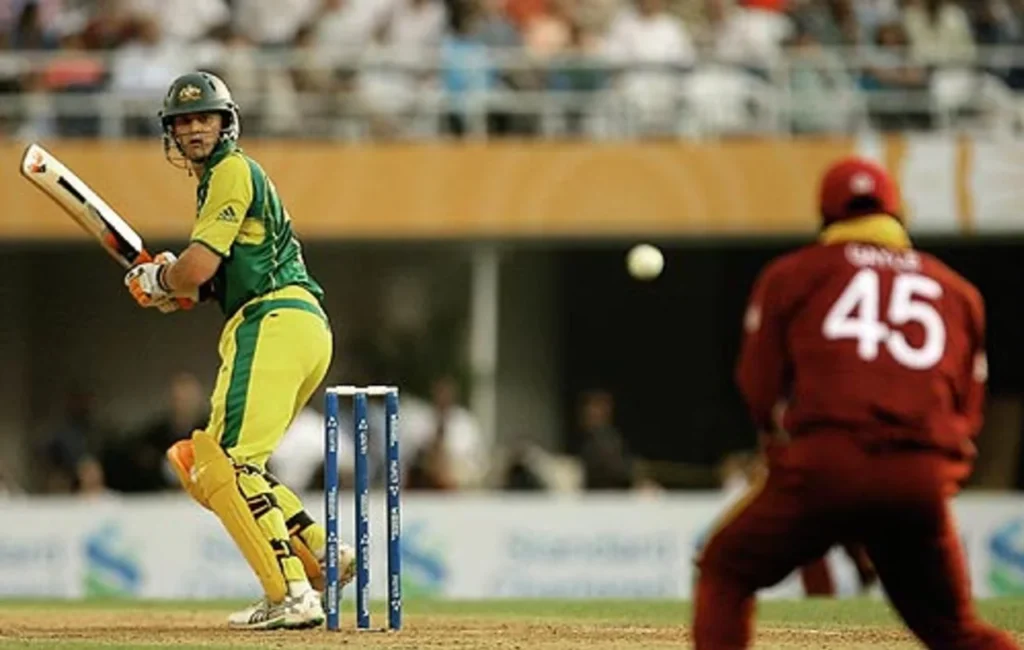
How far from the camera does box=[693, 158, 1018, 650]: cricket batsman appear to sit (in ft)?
22.4

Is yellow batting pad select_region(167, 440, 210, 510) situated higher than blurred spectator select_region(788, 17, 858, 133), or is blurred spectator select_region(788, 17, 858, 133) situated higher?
blurred spectator select_region(788, 17, 858, 133)

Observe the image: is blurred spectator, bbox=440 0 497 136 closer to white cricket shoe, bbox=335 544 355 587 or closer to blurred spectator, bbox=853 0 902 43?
blurred spectator, bbox=853 0 902 43

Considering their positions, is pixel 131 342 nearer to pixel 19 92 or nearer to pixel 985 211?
pixel 19 92

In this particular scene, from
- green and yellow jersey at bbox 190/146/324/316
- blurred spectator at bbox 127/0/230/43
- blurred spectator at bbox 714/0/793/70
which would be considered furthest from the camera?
blurred spectator at bbox 127/0/230/43

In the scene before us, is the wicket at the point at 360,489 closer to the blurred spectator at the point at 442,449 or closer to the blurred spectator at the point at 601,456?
the blurred spectator at the point at 442,449

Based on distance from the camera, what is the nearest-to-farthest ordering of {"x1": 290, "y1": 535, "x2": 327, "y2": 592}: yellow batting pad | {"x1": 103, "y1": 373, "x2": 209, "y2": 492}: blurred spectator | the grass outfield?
the grass outfield, {"x1": 290, "y1": 535, "x2": 327, "y2": 592}: yellow batting pad, {"x1": 103, "y1": 373, "x2": 209, "y2": 492}: blurred spectator

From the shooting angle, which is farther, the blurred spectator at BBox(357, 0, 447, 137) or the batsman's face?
the blurred spectator at BBox(357, 0, 447, 137)

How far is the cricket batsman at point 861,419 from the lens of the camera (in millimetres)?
6816

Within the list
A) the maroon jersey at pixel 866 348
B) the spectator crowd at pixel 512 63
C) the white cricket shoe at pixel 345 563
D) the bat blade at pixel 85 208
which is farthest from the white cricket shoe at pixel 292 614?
the spectator crowd at pixel 512 63

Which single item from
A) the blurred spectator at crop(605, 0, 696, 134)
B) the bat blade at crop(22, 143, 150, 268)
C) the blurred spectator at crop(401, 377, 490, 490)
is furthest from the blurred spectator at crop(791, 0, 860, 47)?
the bat blade at crop(22, 143, 150, 268)

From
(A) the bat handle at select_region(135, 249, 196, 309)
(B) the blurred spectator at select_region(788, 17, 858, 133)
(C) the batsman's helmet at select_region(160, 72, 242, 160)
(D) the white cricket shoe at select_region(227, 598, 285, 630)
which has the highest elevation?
(B) the blurred spectator at select_region(788, 17, 858, 133)

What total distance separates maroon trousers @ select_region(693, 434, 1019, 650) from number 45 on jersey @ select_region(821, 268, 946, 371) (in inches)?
9.6

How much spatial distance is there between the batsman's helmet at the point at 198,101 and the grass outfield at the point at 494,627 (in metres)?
1.83

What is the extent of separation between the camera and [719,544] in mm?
7055
